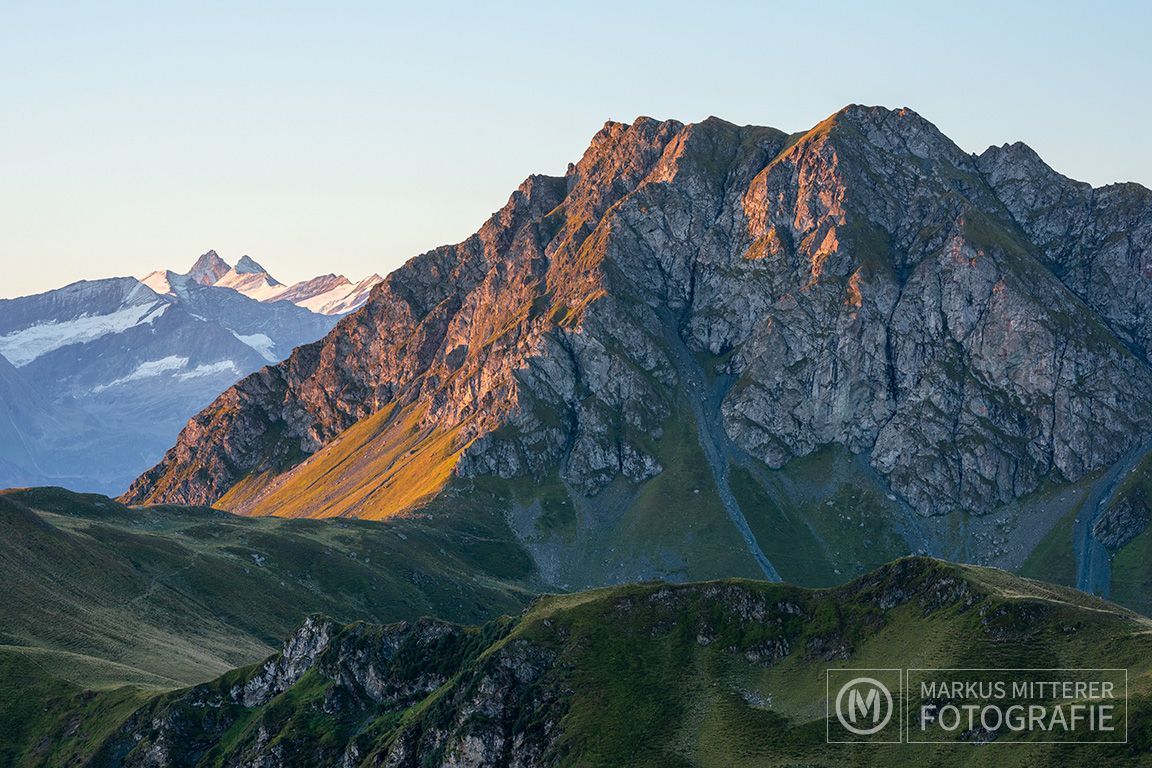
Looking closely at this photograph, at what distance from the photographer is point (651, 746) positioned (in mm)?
184375

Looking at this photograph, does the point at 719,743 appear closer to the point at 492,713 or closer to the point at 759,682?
the point at 759,682

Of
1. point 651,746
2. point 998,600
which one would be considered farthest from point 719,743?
point 998,600

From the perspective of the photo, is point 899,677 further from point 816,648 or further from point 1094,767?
point 1094,767

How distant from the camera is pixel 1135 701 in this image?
15875cm

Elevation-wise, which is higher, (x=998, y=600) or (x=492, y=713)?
(x=998, y=600)

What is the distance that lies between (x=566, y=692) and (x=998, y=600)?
59.0 metres

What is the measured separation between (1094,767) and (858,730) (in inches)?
1222

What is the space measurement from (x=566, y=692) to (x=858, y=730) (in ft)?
139

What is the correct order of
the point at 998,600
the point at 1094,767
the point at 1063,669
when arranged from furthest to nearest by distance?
1. the point at 998,600
2. the point at 1063,669
3. the point at 1094,767

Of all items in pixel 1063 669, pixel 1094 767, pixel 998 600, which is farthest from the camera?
pixel 998 600

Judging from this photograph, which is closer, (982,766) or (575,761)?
(982,766)

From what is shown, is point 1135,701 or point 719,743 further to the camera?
point 719,743

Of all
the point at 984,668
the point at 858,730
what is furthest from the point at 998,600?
the point at 858,730

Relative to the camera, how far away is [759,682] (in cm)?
19475
